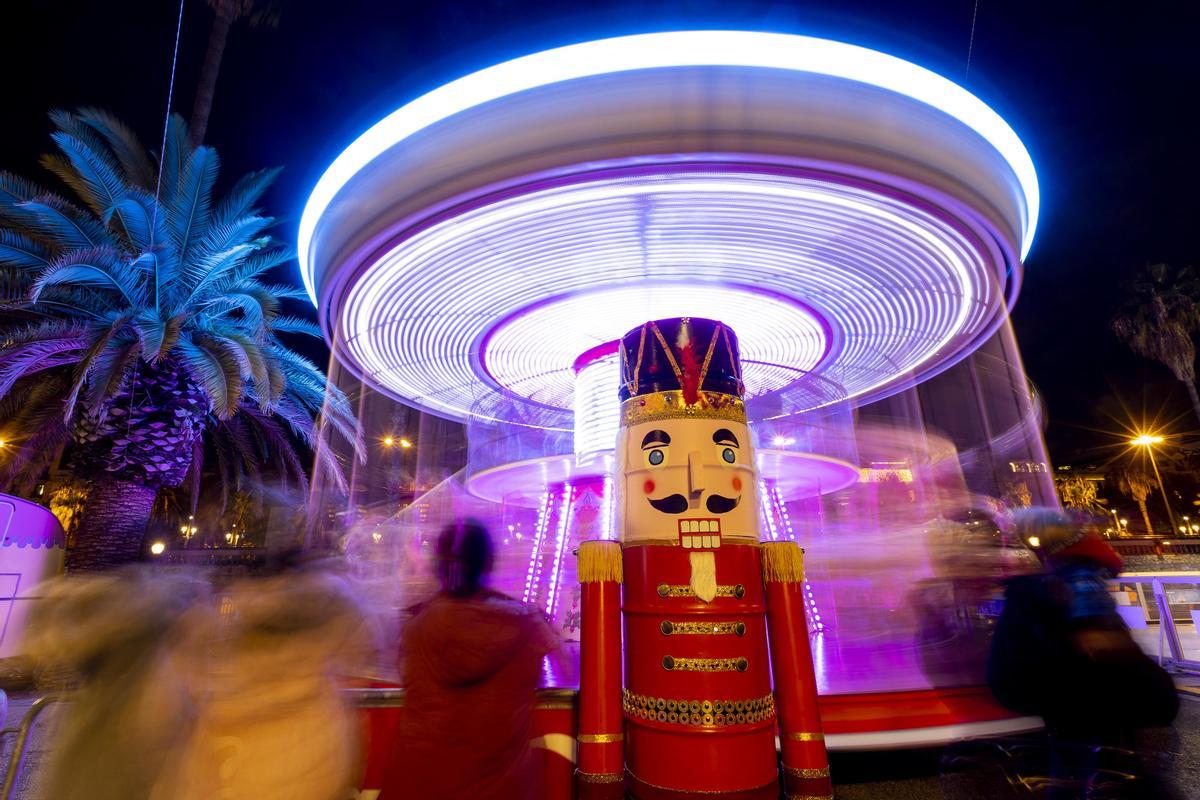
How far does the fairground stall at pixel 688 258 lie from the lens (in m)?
3.10

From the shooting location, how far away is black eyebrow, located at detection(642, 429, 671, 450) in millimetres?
3748

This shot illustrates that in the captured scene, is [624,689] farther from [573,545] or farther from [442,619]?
[573,545]

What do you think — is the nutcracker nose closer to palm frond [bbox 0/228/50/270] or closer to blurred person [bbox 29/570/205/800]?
blurred person [bbox 29/570/205/800]

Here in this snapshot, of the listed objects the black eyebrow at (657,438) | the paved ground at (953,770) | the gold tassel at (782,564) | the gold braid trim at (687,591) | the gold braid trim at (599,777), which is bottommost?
the paved ground at (953,770)

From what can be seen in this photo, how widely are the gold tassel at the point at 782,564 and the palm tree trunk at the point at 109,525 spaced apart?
10.5 metres

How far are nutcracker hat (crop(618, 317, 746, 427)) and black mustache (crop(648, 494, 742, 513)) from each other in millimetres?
511

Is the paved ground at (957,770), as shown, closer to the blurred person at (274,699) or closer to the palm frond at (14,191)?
the blurred person at (274,699)

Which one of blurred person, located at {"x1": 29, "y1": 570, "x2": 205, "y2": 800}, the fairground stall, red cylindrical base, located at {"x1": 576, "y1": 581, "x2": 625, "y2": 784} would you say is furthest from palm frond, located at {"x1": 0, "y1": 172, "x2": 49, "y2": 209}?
red cylindrical base, located at {"x1": 576, "y1": 581, "x2": 625, "y2": 784}

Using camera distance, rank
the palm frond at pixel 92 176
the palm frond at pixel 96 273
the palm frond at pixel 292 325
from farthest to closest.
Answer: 1. the palm frond at pixel 292 325
2. the palm frond at pixel 92 176
3. the palm frond at pixel 96 273

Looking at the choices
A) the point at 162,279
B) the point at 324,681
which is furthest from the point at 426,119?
the point at 162,279

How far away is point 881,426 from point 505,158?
22411mm

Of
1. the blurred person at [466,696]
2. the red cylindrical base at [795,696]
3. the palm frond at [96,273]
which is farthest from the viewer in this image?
the palm frond at [96,273]

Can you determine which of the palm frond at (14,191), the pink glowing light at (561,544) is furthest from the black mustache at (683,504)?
the palm frond at (14,191)

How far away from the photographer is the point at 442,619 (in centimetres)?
246
